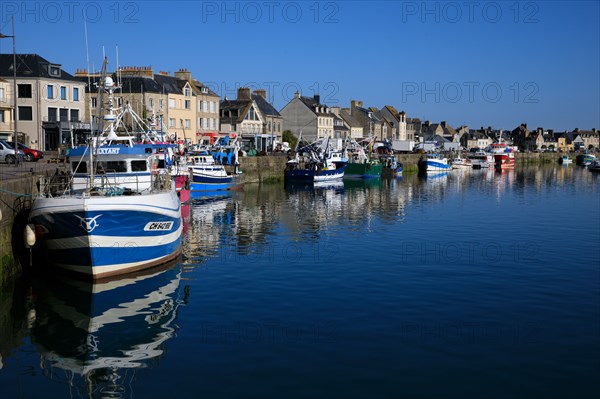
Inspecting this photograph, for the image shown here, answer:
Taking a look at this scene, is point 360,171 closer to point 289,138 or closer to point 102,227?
point 289,138

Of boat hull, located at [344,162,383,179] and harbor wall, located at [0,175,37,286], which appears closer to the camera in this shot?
harbor wall, located at [0,175,37,286]

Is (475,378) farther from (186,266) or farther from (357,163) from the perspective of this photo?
(357,163)

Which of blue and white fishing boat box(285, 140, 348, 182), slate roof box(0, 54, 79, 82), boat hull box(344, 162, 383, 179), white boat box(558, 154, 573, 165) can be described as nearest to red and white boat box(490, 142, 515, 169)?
white boat box(558, 154, 573, 165)

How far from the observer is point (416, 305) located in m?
18.9

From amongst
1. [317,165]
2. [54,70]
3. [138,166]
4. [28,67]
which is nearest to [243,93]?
[317,165]

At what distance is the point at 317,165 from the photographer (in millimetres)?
72688

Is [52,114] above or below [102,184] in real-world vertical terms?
above

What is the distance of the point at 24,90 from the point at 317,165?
1203 inches

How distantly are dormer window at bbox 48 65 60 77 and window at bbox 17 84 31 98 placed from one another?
2.46 meters

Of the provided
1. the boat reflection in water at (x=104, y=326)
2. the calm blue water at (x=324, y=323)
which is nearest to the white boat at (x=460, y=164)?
the calm blue water at (x=324, y=323)

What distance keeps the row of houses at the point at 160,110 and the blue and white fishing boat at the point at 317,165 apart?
7.84m

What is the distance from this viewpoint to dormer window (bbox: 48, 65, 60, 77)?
62.7 m

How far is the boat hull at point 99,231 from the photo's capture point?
19.4 metres

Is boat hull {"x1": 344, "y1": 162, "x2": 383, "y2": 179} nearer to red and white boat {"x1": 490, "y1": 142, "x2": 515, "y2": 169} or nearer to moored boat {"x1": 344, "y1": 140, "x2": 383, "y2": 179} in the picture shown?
moored boat {"x1": 344, "y1": 140, "x2": 383, "y2": 179}
